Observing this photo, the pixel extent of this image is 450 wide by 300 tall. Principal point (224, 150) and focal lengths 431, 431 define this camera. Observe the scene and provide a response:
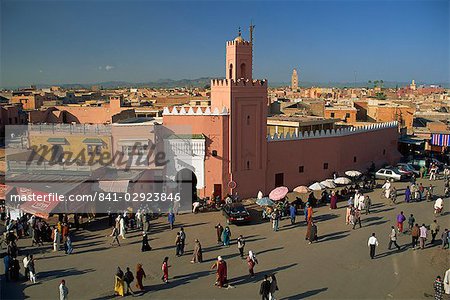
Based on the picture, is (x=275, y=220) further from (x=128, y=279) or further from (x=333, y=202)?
(x=128, y=279)

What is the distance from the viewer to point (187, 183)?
18391 mm

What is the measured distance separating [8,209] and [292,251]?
9641mm

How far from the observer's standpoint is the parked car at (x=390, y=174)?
72.4 ft

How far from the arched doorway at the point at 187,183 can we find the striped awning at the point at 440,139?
752 inches

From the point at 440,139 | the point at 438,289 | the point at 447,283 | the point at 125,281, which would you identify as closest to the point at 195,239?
the point at 125,281

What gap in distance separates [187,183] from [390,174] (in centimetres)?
1083

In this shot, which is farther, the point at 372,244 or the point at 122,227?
the point at 122,227

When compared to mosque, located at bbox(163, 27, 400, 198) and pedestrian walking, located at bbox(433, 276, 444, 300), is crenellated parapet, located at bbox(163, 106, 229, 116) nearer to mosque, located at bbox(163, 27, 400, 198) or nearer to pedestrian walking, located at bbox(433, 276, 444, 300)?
mosque, located at bbox(163, 27, 400, 198)

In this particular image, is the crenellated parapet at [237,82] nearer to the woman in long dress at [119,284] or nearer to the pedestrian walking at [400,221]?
the pedestrian walking at [400,221]

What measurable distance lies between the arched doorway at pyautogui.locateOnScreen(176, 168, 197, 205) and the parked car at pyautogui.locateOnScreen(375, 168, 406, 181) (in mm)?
10052

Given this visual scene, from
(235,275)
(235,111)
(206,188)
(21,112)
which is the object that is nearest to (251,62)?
(235,111)

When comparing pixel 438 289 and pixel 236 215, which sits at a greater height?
pixel 236 215

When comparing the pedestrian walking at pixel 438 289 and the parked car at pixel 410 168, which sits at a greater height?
the parked car at pixel 410 168

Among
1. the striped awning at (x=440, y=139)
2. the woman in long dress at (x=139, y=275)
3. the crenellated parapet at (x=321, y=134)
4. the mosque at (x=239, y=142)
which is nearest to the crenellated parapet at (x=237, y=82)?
the mosque at (x=239, y=142)
